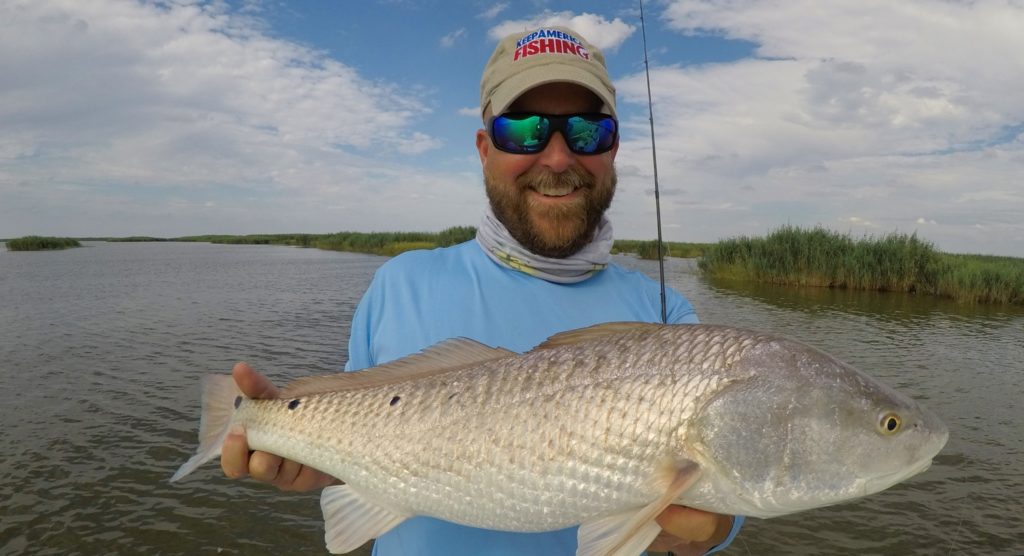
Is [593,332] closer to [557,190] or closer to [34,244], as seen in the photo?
[557,190]

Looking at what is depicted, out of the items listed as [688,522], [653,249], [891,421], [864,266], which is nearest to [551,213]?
[688,522]

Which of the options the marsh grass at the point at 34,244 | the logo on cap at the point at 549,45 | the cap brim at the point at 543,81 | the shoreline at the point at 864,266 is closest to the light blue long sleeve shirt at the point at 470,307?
the cap brim at the point at 543,81

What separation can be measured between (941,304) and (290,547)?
2413 centimetres

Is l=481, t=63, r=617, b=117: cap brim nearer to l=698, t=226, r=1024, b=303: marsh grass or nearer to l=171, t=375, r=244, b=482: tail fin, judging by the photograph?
l=171, t=375, r=244, b=482: tail fin

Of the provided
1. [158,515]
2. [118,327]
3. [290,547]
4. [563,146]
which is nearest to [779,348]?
[563,146]

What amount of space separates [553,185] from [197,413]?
8.40m

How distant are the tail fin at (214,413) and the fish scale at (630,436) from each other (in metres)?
0.72

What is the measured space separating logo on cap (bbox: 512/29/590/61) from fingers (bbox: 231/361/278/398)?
6.49ft

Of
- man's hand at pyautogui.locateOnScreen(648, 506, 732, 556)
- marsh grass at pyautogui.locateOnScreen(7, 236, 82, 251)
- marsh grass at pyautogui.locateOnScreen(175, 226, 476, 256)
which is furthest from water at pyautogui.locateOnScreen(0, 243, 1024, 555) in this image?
marsh grass at pyautogui.locateOnScreen(7, 236, 82, 251)

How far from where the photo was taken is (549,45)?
279 cm

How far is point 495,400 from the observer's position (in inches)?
80.3

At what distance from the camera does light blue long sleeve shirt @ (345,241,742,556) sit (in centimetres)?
256

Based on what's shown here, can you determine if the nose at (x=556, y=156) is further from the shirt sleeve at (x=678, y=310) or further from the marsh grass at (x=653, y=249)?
the marsh grass at (x=653, y=249)

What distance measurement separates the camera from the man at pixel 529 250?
259cm
